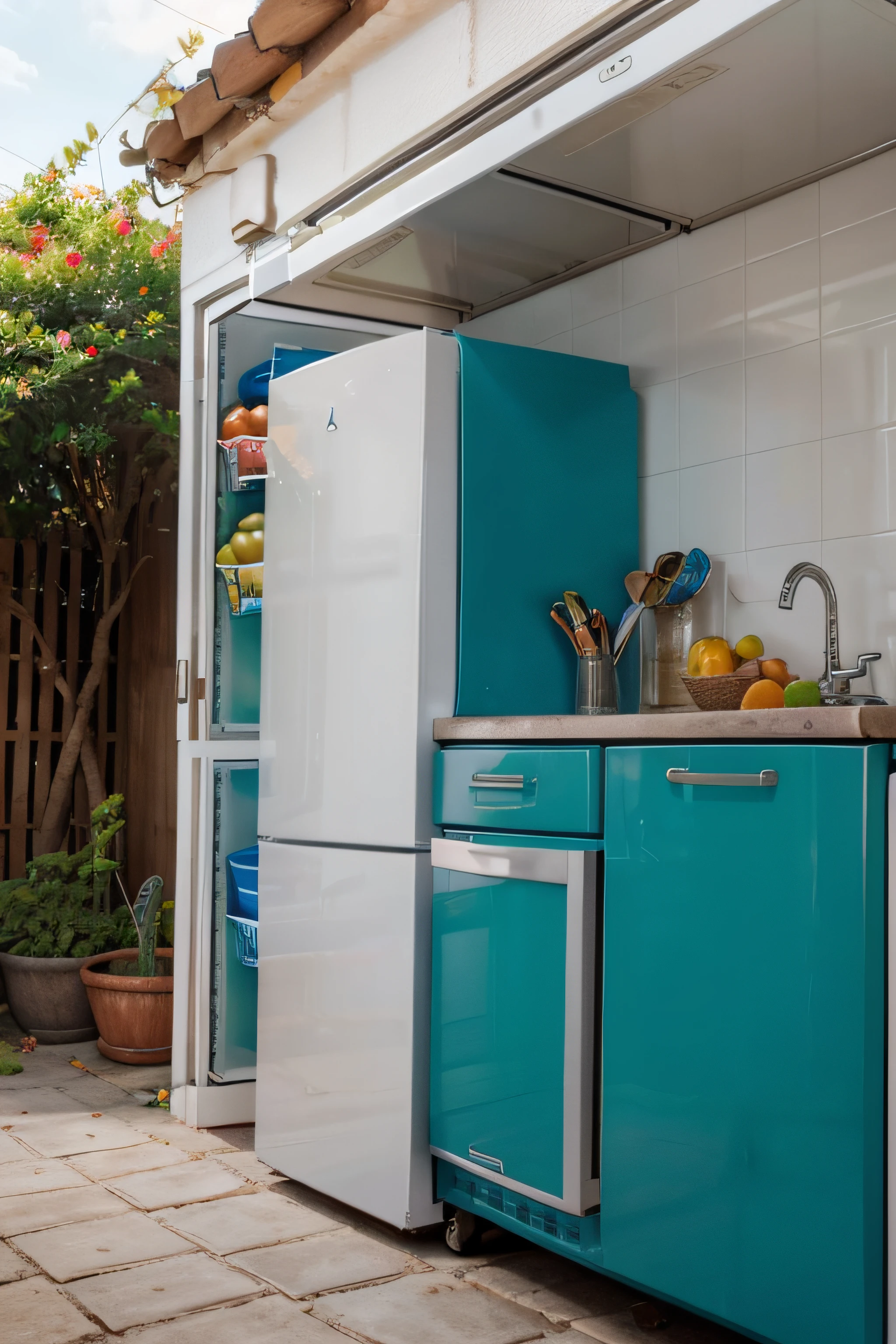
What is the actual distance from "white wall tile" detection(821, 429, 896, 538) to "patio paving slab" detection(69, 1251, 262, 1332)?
1.62 meters

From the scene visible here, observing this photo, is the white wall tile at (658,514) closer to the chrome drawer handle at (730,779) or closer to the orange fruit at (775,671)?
the orange fruit at (775,671)

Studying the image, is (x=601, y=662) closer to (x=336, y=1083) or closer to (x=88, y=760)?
(x=336, y=1083)

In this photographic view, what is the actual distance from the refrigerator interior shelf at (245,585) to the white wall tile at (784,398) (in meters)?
1.25

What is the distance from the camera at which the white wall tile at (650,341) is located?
2473 millimetres

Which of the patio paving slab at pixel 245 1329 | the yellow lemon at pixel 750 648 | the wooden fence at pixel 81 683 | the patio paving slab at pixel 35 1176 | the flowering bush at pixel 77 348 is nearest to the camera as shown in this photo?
the patio paving slab at pixel 245 1329

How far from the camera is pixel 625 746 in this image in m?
1.78

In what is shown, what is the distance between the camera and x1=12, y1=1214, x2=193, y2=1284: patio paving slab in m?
2.00

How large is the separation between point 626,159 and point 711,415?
0.52 m

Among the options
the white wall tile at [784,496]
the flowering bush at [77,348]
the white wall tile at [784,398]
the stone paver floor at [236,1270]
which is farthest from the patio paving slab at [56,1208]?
the flowering bush at [77,348]

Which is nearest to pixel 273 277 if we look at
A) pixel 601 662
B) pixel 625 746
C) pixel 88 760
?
pixel 601 662

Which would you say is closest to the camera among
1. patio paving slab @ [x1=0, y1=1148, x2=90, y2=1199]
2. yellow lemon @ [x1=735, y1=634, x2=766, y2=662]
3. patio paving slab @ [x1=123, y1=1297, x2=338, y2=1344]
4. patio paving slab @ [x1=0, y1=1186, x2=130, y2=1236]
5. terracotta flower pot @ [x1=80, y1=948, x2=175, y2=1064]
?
patio paving slab @ [x1=123, y1=1297, x2=338, y2=1344]

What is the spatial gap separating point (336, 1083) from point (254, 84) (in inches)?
87.1

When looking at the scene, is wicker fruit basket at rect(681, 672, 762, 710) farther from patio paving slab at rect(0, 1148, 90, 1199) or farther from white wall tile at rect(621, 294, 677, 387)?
patio paving slab at rect(0, 1148, 90, 1199)

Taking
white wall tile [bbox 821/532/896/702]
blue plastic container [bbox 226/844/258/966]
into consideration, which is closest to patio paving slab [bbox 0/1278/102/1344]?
blue plastic container [bbox 226/844/258/966]
